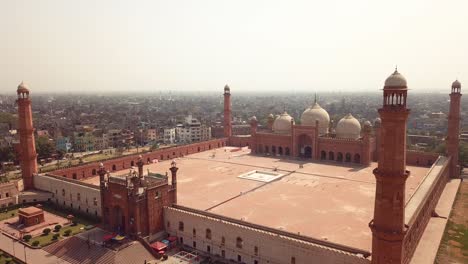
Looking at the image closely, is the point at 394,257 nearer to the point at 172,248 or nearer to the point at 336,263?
the point at 336,263

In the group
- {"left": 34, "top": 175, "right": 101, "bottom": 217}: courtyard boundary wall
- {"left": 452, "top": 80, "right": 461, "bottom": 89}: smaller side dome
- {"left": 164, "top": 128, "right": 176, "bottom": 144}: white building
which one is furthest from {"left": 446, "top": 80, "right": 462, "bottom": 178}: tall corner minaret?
{"left": 164, "top": 128, "right": 176, "bottom": 144}: white building

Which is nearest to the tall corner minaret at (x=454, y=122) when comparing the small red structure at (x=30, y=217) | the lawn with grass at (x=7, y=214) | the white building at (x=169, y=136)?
the small red structure at (x=30, y=217)

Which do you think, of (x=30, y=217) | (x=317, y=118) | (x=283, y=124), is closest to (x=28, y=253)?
(x=30, y=217)

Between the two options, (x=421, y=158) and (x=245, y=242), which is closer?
(x=245, y=242)

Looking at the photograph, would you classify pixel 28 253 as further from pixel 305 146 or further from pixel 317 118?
pixel 317 118

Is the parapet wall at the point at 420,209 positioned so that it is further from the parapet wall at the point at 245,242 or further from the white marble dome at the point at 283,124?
the white marble dome at the point at 283,124

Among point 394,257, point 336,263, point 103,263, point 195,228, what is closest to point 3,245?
point 103,263
